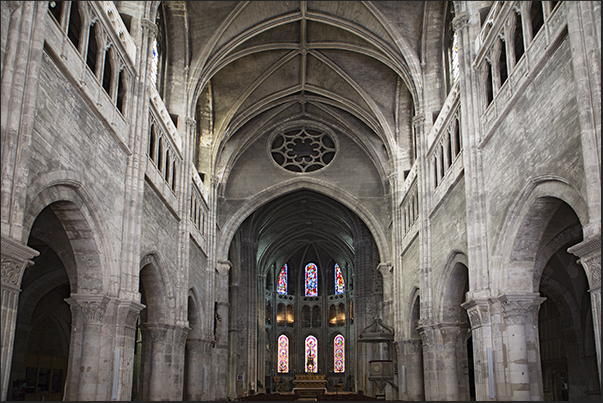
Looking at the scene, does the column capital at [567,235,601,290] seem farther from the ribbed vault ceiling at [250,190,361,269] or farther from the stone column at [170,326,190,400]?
the ribbed vault ceiling at [250,190,361,269]

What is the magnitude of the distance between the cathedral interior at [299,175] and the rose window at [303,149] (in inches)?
6.5

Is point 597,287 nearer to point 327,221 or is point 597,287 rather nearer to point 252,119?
point 252,119

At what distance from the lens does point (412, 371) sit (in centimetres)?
2603

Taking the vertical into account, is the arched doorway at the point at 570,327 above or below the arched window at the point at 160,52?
below

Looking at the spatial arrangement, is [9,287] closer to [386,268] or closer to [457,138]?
[457,138]

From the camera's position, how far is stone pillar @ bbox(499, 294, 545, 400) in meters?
13.5

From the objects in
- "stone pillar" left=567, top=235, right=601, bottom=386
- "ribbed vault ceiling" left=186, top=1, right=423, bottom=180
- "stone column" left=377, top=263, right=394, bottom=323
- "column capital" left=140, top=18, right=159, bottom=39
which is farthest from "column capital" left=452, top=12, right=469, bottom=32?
"stone column" left=377, top=263, right=394, bottom=323

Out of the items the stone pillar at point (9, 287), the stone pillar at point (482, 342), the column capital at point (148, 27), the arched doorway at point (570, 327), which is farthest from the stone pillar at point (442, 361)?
the stone pillar at point (9, 287)

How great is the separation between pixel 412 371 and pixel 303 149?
14.9m

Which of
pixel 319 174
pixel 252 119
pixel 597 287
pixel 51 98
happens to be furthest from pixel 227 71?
pixel 597 287

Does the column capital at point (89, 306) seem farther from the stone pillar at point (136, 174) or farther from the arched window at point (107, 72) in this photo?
the arched window at point (107, 72)

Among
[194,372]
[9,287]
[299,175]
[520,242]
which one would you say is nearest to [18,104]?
[9,287]

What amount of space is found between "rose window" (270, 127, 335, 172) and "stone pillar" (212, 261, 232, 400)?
6.97 m

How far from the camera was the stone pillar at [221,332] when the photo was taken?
31.1 metres
